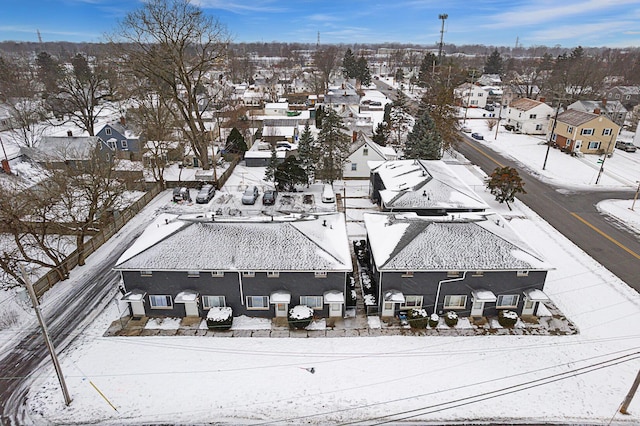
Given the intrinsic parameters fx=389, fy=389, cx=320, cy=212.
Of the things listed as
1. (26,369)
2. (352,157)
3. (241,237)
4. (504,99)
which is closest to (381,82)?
(504,99)

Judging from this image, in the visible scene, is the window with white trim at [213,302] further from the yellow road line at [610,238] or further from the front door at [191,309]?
the yellow road line at [610,238]

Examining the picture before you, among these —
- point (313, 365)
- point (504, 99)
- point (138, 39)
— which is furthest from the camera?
point (504, 99)

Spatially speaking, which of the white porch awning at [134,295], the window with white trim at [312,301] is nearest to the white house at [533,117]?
the window with white trim at [312,301]

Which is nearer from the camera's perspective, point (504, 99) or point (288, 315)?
point (288, 315)

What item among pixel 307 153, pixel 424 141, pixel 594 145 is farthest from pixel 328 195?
pixel 594 145

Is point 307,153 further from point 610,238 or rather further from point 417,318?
point 610,238

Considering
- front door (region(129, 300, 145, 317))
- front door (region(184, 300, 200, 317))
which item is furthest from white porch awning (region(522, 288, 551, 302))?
front door (region(129, 300, 145, 317))

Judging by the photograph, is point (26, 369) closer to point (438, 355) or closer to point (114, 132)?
point (438, 355)

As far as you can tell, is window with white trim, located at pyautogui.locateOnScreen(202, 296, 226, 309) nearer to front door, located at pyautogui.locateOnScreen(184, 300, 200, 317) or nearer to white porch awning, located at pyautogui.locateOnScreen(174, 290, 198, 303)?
front door, located at pyautogui.locateOnScreen(184, 300, 200, 317)

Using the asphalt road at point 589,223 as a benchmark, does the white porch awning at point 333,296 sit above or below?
above
